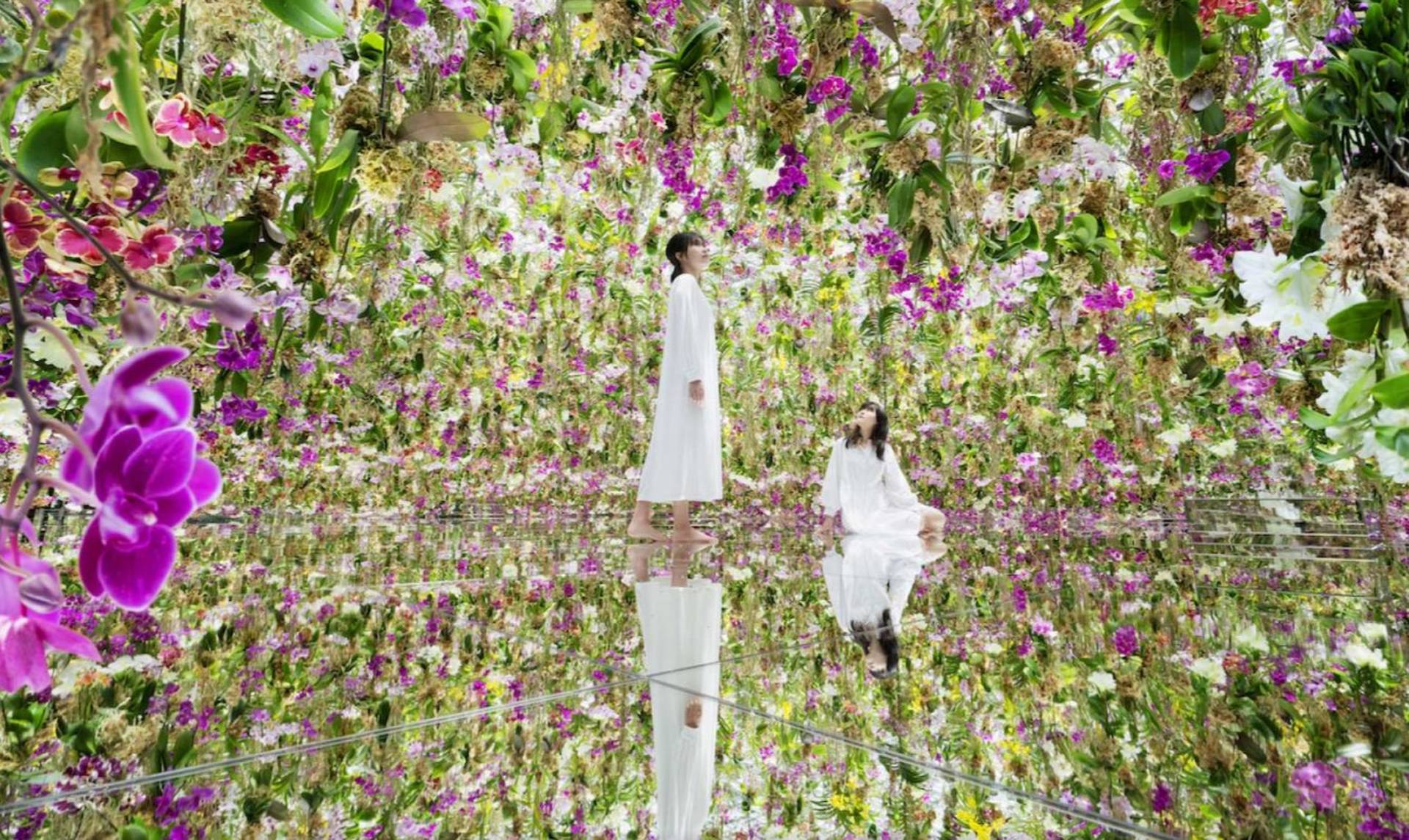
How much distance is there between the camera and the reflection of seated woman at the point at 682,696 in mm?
690

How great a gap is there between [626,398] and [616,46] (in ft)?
15.3

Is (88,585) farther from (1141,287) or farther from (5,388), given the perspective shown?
(1141,287)

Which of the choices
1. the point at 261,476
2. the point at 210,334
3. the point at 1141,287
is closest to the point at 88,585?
the point at 210,334

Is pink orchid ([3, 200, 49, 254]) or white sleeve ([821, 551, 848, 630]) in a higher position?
pink orchid ([3, 200, 49, 254])

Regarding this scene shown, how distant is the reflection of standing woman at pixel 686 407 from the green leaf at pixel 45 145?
9.42 ft

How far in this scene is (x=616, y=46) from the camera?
193 centimetres

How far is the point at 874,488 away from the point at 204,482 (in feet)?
14.3

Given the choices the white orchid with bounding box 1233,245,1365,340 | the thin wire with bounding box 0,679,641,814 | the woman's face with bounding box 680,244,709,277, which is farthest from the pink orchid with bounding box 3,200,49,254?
the woman's face with bounding box 680,244,709,277

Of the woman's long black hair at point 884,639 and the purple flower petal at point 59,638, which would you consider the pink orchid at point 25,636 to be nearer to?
the purple flower petal at point 59,638

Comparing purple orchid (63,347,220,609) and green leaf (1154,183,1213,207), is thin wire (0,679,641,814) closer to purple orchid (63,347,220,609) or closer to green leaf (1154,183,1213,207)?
purple orchid (63,347,220,609)

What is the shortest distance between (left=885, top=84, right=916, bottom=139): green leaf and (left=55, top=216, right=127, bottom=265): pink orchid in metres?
1.41

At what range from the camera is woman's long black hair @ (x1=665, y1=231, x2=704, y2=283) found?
360 cm

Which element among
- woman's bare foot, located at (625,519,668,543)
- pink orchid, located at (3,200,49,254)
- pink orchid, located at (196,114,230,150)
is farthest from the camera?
woman's bare foot, located at (625,519,668,543)

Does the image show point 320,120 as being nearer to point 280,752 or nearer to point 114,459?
point 280,752
